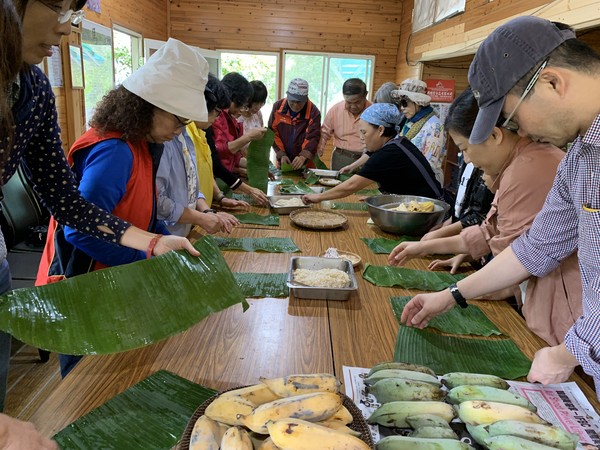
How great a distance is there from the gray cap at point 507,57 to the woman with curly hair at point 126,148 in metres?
1.01

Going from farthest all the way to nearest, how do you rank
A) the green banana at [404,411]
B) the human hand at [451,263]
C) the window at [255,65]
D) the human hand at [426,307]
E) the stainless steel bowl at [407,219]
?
the window at [255,65] < the stainless steel bowl at [407,219] < the human hand at [451,263] < the human hand at [426,307] < the green banana at [404,411]

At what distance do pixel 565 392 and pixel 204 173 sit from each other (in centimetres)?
219

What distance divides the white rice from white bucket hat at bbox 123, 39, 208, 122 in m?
0.71

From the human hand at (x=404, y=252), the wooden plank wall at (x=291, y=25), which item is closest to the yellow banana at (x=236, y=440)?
the human hand at (x=404, y=252)

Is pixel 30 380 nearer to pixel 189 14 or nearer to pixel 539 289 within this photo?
pixel 539 289

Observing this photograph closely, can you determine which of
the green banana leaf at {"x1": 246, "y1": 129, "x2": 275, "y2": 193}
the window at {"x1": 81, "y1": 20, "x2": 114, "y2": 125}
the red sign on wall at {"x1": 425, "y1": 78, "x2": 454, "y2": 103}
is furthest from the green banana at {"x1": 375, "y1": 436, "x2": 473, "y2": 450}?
the red sign on wall at {"x1": 425, "y1": 78, "x2": 454, "y2": 103}

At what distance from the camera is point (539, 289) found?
141cm

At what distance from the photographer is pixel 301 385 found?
2.70 feet

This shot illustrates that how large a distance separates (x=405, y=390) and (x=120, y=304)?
760 mm

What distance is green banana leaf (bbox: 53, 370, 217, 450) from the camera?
0.88m

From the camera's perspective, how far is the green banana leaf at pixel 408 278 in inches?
70.0

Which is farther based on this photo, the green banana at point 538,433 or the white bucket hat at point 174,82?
the white bucket hat at point 174,82

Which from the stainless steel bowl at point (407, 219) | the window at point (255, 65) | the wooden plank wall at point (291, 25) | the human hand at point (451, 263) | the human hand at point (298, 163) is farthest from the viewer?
the window at point (255, 65)

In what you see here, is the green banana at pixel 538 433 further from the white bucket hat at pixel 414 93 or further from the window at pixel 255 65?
the window at pixel 255 65
